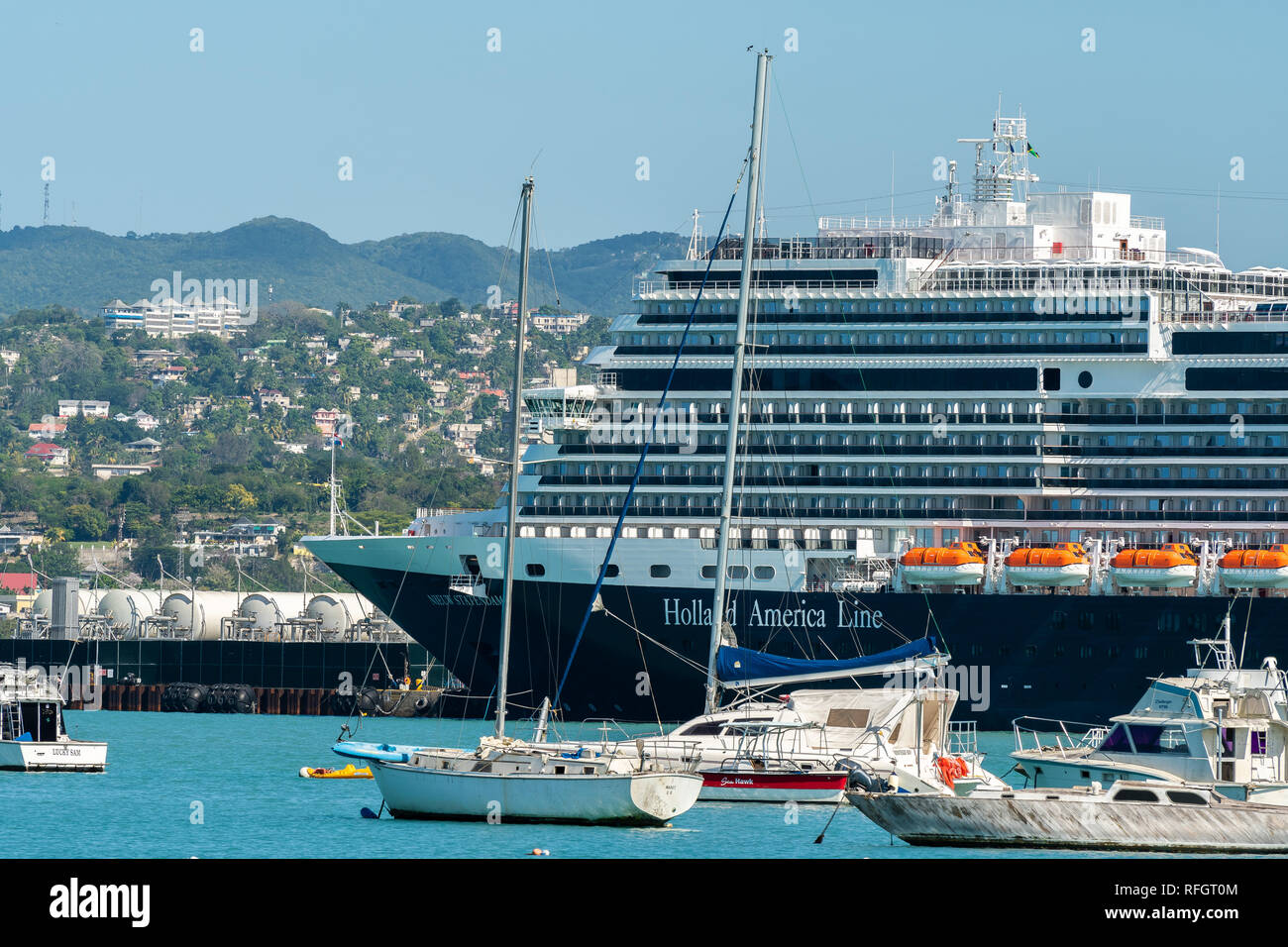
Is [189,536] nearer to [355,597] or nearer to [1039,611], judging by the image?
[355,597]

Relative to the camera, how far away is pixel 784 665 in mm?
48250

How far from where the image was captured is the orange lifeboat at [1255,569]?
5806 centimetres

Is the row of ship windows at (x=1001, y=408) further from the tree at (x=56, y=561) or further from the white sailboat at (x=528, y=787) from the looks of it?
the tree at (x=56, y=561)

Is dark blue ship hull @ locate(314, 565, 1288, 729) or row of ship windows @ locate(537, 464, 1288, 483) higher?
row of ship windows @ locate(537, 464, 1288, 483)

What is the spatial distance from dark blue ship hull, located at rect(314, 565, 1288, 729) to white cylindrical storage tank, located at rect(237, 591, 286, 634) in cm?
3216

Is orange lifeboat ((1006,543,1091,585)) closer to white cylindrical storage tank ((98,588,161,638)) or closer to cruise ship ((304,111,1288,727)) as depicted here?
cruise ship ((304,111,1288,727))

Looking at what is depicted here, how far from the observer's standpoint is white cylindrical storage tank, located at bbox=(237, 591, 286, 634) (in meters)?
94.8

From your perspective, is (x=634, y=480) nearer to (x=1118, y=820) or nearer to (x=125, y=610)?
(x=1118, y=820)

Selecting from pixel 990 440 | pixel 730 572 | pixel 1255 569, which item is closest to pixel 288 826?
pixel 730 572

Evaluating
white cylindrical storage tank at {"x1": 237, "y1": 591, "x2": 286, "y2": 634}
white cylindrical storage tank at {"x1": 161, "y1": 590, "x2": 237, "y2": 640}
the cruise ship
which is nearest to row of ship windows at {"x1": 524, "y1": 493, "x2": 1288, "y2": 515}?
the cruise ship

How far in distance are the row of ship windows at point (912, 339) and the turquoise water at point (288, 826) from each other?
43.3ft

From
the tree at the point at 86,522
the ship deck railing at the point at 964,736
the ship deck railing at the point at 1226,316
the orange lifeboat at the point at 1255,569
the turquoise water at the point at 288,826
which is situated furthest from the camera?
the tree at the point at 86,522

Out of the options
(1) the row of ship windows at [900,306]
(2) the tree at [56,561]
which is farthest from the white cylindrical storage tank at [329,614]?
(2) the tree at [56,561]

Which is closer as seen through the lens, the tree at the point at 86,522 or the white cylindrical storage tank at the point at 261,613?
the white cylindrical storage tank at the point at 261,613
